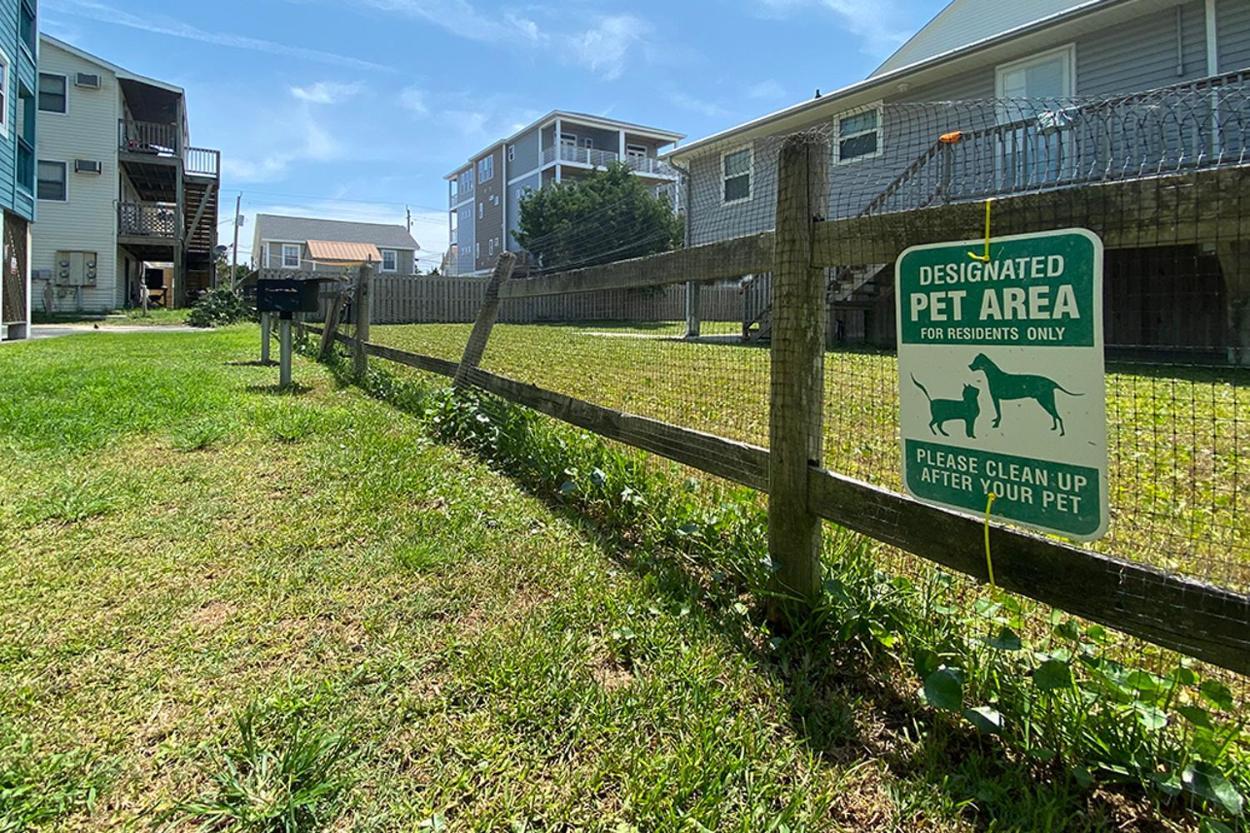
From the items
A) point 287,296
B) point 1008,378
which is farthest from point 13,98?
point 1008,378

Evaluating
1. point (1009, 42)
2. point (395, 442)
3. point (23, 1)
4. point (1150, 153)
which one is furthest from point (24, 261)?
point (1150, 153)

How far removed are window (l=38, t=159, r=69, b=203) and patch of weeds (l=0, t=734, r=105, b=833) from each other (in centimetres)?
2969

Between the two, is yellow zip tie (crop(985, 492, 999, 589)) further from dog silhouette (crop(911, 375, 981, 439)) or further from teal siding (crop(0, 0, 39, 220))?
teal siding (crop(0, 0, 39, 220))

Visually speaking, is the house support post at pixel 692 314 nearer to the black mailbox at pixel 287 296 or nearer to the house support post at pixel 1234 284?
the black mailbox at pixel 287 296

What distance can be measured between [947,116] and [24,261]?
61.2ft

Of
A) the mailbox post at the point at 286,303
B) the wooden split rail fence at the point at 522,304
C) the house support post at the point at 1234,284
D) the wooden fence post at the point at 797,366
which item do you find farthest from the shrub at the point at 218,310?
the house support post at the point at 1234,284

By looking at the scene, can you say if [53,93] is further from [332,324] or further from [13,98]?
[332,324]

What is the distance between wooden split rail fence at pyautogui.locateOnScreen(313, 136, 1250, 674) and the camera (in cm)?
148

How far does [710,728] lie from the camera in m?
1.84

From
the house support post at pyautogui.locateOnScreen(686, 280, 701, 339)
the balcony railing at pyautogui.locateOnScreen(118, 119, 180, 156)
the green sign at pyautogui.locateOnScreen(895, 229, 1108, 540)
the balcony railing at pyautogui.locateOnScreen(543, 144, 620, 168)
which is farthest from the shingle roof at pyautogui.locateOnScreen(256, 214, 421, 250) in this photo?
the green sign at pyautogui.locateOnScreen(895, 229, 1108, 540)

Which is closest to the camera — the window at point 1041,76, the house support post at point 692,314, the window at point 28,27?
the window at point 1041,76

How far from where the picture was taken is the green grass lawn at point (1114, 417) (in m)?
2.87

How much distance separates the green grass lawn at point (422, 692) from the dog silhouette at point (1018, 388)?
0.81m

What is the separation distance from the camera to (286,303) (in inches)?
292
